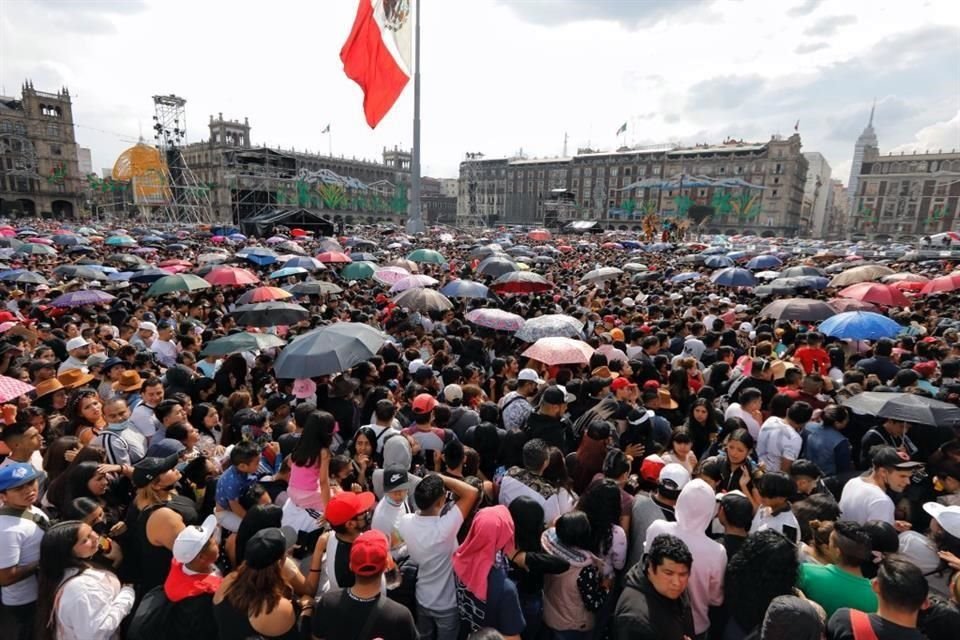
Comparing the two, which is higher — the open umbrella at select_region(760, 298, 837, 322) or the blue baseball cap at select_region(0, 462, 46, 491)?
the open umbrella at select_region(760, 298, 837, 322)

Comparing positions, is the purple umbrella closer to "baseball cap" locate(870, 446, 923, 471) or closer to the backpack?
→ the backpack

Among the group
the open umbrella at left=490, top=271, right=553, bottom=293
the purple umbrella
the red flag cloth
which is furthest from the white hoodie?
the red flag cloth

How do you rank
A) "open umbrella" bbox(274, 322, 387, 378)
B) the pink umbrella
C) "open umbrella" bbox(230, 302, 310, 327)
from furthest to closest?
"open umbrella" bbox(230, 302, 310, 327) → the pink umbrella → "open umbrella" bbox(274, 322, 387, 378)

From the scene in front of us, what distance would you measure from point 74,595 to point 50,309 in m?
8.35

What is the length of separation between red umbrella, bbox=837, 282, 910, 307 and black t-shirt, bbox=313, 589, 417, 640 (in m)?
9.24

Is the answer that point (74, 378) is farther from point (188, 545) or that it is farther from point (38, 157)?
point (38, 157)

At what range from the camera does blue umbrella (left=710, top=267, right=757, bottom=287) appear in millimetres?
11383

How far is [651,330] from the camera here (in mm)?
7688

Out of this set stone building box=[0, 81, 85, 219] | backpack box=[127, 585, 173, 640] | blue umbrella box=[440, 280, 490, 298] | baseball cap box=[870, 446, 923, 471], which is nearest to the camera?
backpack box=[127, 585, 173, 640]

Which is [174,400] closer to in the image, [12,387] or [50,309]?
[12,387]

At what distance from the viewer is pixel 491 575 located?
254 cm

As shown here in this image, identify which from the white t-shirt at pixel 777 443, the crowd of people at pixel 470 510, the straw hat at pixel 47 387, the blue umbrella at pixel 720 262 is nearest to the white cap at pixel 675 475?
the crowd of people at pixel 470 510

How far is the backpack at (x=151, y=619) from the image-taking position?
2.35 meters

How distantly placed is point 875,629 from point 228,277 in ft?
33.3
